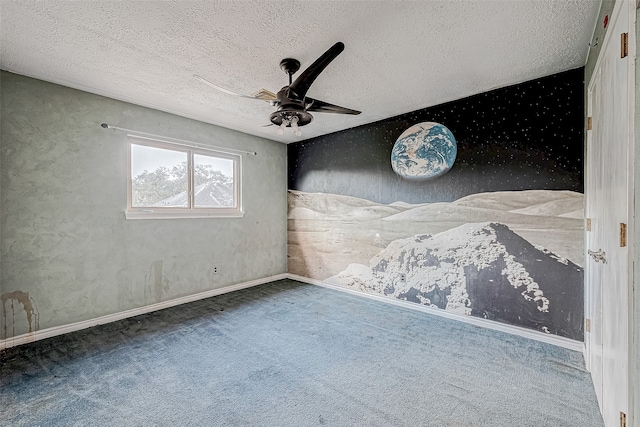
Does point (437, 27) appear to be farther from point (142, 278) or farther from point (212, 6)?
point (142, 278)

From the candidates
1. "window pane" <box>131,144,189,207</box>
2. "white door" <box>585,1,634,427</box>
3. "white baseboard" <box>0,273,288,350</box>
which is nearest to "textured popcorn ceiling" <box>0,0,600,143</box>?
"white door" <box>585,1,634,427</box>

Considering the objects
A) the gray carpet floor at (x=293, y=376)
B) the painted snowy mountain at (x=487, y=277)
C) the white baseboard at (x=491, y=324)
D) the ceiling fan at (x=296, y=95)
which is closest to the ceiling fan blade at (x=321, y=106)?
the ceiling fan at (x=296, y=95)

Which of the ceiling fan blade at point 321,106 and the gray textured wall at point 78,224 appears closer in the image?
the ceiling fan blade at point 321,106

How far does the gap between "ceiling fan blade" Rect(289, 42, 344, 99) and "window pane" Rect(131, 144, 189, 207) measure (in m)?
2.34

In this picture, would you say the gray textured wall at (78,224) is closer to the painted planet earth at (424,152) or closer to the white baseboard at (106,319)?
the white baseboard at (106,319)

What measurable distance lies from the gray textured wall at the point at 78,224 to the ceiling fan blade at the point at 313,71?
7.50 feet

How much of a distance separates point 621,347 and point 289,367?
6.32ft

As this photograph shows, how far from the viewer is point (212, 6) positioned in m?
1.68

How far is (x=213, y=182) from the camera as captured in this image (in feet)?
13.3

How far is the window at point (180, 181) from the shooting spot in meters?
3.29

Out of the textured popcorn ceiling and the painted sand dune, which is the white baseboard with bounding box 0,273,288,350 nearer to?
the painted sand dune

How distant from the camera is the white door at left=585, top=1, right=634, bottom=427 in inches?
46.2

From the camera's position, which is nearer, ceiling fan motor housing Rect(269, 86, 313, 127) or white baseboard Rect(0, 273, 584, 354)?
ceiling fan motor housing Rect(269, 86, 313, 127)

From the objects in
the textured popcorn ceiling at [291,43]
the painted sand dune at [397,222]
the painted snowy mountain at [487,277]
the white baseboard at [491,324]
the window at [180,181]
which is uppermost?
the textured popcorn ceiling at [291,43]
